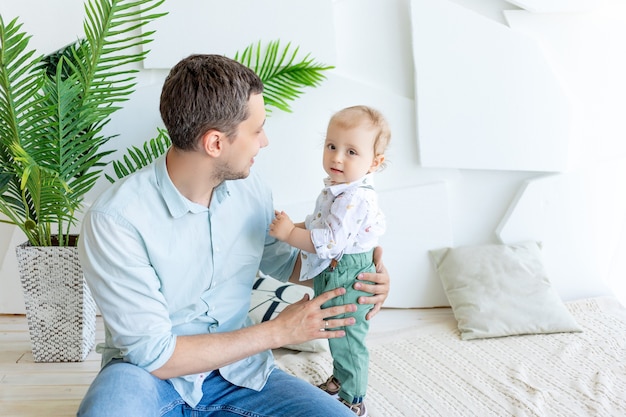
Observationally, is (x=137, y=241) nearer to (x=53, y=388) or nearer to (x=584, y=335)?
(x=53, y=388)

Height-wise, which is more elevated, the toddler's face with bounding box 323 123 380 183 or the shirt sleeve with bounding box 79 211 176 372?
the toddler's face with bounding box 323 123 380 183

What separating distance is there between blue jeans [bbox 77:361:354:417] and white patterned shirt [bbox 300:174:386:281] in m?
0.33

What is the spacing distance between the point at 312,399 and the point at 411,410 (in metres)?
0.65

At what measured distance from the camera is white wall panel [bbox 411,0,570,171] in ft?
9.91

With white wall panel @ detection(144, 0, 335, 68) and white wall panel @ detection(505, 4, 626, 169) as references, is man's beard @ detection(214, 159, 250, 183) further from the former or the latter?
white wall panel @ detection(505, 4, 626, 169)

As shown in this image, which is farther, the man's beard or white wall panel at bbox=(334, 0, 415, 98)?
white wall panel at bbox=(334, 0, 415, 98)

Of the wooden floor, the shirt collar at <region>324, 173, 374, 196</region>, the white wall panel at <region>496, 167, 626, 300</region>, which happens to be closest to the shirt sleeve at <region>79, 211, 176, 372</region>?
the shirt collar at <region>324, 173, 374, 196</region>

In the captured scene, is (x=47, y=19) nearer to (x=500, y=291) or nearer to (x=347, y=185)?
(x=347, y=185)

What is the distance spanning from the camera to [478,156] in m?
3.12

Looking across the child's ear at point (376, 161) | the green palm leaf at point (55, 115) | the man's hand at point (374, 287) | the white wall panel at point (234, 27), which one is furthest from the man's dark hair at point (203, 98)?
the white wall panel at point (234, 27)

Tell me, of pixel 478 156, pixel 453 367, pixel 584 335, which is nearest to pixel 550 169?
pixel 478 156

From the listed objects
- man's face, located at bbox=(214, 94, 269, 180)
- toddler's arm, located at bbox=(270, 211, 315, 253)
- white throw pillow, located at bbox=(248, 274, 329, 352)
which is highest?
man's face, located at bbox=(214, 94, 269, 180)

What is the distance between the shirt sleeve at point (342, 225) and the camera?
1.90 metres

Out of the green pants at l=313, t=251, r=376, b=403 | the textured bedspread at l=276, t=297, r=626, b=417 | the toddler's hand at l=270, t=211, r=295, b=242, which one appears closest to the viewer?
the toddler's hand at l=270, t=211, r=295, b=242
